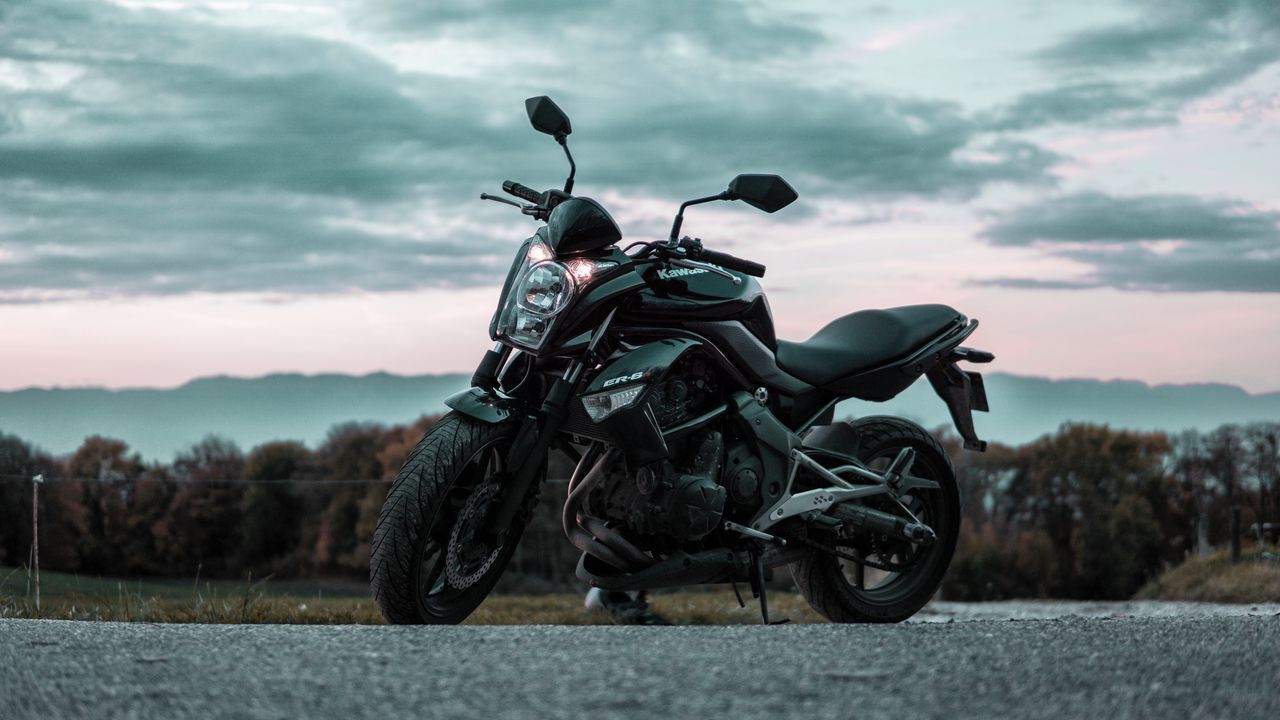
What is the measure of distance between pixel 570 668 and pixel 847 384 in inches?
118

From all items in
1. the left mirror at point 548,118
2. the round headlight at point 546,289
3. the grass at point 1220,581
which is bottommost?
the grass at point 1220,581

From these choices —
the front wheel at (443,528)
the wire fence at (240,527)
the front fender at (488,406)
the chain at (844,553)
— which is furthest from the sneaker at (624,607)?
the wire fence at (240,527)

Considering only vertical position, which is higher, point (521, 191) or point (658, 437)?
point (521, 191)

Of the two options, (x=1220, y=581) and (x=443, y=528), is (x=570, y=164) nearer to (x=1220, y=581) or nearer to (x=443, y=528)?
(x=443, y=528)

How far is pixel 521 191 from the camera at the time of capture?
6.16m

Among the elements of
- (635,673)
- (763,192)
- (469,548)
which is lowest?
(635,673)

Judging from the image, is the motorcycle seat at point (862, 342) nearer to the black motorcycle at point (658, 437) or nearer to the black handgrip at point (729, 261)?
the black motorcycle at point (658, 437)

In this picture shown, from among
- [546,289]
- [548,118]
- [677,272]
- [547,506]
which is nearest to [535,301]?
[546,289]

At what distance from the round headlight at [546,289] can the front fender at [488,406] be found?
1.27 ft

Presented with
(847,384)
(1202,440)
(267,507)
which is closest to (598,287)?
(847,384)

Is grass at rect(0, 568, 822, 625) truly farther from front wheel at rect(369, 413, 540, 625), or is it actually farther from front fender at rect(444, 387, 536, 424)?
front fender at rect(444, 387, 536, 424)

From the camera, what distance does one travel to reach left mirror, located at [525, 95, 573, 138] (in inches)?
234

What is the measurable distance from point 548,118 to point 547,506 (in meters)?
29.2

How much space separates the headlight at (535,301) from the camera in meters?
5.51
